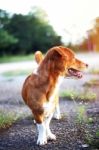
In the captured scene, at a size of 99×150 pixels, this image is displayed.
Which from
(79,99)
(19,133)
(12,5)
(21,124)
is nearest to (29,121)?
(21,124)

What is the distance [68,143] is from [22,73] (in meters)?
2.02

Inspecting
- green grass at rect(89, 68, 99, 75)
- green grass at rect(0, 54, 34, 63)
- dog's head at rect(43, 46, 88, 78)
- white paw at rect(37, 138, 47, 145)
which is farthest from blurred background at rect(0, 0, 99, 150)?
dog's head at rect(43, 46, 88, 78)

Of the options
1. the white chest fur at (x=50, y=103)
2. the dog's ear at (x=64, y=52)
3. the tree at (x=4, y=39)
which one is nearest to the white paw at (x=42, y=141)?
the white chest fur at (x=50, y=103)

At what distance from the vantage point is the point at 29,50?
5113 millimetres

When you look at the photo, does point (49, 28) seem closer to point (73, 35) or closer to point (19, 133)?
point (73, 35)

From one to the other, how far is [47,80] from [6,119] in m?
0.88

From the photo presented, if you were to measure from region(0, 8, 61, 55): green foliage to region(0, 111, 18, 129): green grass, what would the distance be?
2.69ft

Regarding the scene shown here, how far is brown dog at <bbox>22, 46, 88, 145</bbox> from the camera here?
11.7 ft

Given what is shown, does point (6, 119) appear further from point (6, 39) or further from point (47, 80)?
point (6, 39)

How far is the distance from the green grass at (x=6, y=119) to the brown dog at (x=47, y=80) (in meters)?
0.60

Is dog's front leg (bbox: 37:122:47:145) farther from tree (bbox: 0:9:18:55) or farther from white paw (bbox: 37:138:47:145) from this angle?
tree (bbox: 0:9:18:55)

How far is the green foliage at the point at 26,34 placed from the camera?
5.11 meters

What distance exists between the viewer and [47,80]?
11.8ft

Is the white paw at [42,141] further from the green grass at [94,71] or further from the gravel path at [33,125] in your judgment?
the green grass at [94,71]
